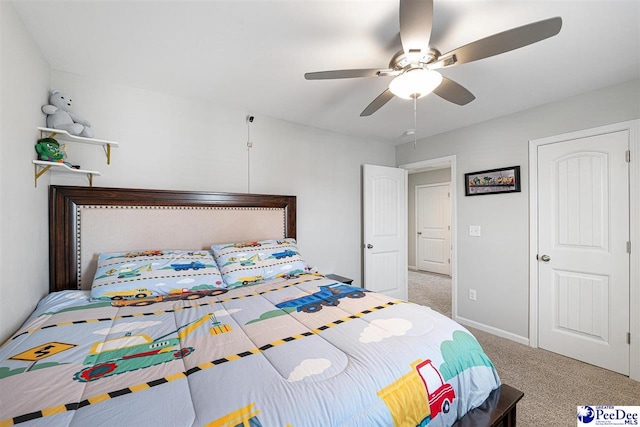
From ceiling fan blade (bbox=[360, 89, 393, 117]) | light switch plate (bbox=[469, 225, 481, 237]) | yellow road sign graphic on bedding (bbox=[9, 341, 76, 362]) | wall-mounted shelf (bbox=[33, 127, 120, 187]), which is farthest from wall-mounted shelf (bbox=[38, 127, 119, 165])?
light switch plate (bbox=[469, 225, 481, 237])

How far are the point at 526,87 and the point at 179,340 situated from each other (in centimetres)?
304

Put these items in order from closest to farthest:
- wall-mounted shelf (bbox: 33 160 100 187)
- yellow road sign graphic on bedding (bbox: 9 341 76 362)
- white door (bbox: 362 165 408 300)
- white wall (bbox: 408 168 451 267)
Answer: yellow road sign graphic on bedding (bbox: 9 341 76 362)
wall-mounted shelf (bbox: 33 160 100 187)
white door (bbox: 362 165 408 300)
white wall (bbox: 408 168 451 267)

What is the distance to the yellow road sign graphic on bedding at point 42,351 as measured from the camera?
1.00 metres

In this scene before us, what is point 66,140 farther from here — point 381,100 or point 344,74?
point 381,100

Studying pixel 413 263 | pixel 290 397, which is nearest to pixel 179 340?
pixel 290 397

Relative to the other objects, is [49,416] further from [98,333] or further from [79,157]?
[79,157]

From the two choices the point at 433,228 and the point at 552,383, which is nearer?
the point at 552,383

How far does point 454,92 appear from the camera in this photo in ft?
5.65

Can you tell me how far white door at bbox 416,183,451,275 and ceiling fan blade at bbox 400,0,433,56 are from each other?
4997 mm

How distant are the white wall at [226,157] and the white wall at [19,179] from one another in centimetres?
37

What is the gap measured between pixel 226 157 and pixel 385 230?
7.44 feet

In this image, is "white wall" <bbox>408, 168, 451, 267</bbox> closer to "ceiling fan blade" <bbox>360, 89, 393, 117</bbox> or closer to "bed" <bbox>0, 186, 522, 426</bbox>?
"ceiling fan blade" <bbox>360, 89, 393, 117</bbox>

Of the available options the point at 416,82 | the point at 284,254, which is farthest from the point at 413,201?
the point at 416,82

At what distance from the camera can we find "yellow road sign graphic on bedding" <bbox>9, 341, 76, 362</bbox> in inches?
39.5
